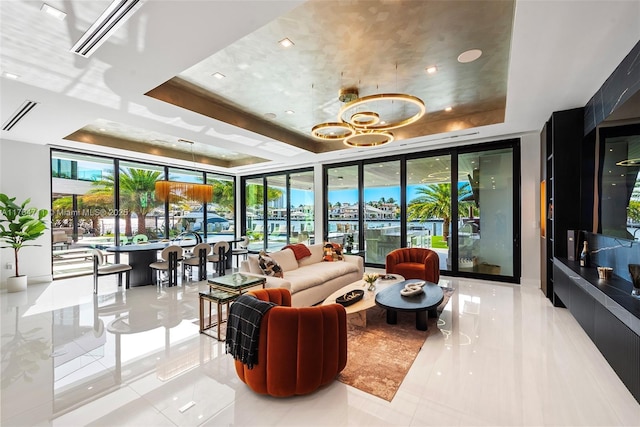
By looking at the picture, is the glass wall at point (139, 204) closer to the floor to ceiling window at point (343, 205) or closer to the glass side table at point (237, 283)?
the floor to ceiling window at point (343, 205)

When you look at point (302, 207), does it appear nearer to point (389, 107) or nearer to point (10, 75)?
point (389, 107)

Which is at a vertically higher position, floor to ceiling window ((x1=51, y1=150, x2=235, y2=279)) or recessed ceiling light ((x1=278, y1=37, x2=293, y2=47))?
recessed ceiling light ((x1=278, y1=37, x2=293, y2=47))

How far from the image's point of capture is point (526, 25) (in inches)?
95.9

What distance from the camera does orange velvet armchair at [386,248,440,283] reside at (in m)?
5.44

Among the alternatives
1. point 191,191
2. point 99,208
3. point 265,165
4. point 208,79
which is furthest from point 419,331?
point 99,208

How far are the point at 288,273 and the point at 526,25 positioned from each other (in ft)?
14.2

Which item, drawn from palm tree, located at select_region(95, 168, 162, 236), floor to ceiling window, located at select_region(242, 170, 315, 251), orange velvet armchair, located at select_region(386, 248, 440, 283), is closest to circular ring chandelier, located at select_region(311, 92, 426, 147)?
orange velvet armchair, located at select_region(386, 248, 440, 283)

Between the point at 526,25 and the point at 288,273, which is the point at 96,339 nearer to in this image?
the point at 288,273

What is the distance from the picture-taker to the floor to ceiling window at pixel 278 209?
30.7 ft

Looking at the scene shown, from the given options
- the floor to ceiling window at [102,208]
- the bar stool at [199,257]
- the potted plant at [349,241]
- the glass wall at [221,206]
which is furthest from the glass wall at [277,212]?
the bar stool at [199,257]

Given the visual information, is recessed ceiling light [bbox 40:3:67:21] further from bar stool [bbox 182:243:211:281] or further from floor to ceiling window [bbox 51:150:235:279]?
bar stool [bbox 182:243:211:281]

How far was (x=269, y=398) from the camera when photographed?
2.35 m

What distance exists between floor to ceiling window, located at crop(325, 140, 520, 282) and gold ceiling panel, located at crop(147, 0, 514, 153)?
1.41 m

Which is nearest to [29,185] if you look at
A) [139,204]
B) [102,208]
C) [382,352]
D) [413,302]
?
[102,208]
